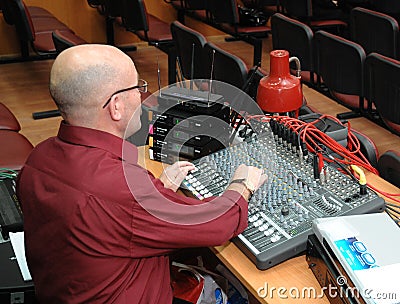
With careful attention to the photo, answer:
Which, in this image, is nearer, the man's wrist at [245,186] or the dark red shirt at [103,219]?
the dark red shirt at [103,219]

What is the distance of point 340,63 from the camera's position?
376 centimetres

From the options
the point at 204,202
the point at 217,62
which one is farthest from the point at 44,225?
the point at 217,62

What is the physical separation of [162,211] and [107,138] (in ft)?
0.71

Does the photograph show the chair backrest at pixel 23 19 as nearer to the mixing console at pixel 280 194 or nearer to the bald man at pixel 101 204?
the mixing console at pixel 280 194

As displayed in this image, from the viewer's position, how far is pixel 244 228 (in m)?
1.60

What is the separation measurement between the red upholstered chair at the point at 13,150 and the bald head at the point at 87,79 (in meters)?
1.39

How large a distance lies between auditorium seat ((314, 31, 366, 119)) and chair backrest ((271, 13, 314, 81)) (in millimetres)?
59

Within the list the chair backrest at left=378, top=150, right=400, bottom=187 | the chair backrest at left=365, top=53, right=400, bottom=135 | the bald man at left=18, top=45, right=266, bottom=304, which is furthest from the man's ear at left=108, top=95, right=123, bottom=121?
the chair backrest at left=365, top=53, right=400, bottom=135

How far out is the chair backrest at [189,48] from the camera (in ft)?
12.6

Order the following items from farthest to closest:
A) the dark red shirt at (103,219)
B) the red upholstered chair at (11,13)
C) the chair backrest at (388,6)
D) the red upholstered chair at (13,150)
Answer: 1. the chair backrest at (388,6)
2. the red upholstered chair at (11,13)
3. the red upholstered chair at (13,150)
4. the dark red shirt at (103,219)

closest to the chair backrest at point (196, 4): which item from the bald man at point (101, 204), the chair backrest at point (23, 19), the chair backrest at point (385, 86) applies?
the chair backrest at point (23, 19)

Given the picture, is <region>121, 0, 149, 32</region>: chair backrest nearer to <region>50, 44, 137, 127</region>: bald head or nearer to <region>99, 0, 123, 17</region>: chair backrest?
<region>99, 0, 123, 17</region>: chair backrest

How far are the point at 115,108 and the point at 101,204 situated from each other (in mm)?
232

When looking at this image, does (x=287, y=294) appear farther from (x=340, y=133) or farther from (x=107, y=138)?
(x=340, y=133)
